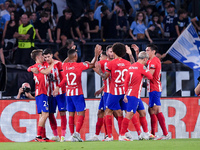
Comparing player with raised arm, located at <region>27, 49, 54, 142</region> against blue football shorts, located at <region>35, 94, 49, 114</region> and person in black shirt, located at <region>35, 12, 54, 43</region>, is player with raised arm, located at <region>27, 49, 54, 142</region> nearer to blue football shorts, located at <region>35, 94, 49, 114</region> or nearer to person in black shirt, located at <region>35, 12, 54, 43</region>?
blue football shorts, located at <region>35, 94, 49, 114</region>

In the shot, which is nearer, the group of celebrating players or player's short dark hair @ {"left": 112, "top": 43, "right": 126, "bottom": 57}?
the group of celebrating players

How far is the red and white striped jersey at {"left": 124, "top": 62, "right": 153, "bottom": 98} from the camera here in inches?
380

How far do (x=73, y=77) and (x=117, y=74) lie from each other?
38.0 inches

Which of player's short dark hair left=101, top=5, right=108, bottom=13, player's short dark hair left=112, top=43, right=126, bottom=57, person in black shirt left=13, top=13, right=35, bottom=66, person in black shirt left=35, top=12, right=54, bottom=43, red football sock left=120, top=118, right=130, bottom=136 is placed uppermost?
player's short dark hair left=101, top=5, right=108, bottom=13

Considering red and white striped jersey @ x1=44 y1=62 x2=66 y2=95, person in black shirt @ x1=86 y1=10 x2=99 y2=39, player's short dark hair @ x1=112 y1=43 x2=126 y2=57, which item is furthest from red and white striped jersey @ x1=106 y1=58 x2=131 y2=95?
person in black shirt @ x1=86 y1=10 x2=99 y2=39

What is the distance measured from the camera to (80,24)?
15719 mm

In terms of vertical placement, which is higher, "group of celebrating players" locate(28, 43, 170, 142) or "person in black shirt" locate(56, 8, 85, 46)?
"person in black shirt" locate(56, 8, 85, 46)

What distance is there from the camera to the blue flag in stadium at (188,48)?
46.0ft

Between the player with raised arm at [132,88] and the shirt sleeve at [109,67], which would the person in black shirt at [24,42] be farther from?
the player with raised arm at [132,88]

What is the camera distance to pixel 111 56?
1066cm

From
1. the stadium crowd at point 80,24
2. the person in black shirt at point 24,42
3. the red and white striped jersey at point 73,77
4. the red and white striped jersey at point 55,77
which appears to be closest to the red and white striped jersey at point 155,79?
the red and white striped jersey at point 73,77

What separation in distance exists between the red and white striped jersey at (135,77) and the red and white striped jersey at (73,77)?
1.14 metres

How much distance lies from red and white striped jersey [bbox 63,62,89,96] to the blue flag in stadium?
179 inches

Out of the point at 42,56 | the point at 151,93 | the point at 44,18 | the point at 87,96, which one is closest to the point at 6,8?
the point at 44,18
